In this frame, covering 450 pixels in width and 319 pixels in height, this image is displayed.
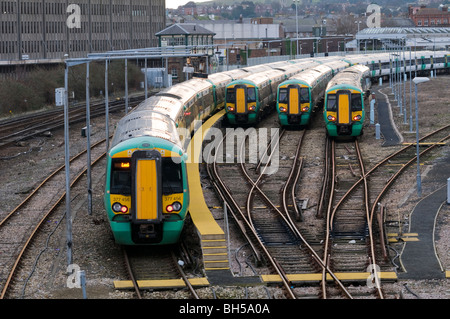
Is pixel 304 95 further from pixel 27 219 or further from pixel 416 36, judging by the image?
pixel 416 36

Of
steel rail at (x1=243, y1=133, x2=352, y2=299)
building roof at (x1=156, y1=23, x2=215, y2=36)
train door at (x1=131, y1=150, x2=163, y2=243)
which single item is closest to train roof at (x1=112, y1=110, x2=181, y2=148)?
train door at (x1=131, y1=150, x2=163, y2=243)

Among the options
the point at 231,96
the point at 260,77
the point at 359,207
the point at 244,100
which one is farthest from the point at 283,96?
the point at 359,207

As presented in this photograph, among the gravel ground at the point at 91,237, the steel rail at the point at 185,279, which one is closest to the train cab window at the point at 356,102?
the gravel ground at the point at 91,237

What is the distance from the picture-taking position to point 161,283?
17.9 meters

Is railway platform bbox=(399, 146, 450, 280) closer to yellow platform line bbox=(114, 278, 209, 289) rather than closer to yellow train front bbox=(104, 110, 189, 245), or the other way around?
yellow platform line bbox=(114, 278, 209, 289)

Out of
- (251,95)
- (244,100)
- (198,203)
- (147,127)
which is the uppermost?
(147,127)

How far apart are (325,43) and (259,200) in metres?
109

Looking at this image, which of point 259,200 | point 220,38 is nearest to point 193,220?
point 259,200

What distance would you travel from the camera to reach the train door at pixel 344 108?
38250mm

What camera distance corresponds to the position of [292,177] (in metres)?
31.3

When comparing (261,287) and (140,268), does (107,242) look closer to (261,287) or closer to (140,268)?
(140,268)

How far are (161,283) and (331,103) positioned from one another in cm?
2268

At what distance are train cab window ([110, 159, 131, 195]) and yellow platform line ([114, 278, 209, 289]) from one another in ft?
8.05

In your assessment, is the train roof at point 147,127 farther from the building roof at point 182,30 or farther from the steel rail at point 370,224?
the building roof at point 182,30
